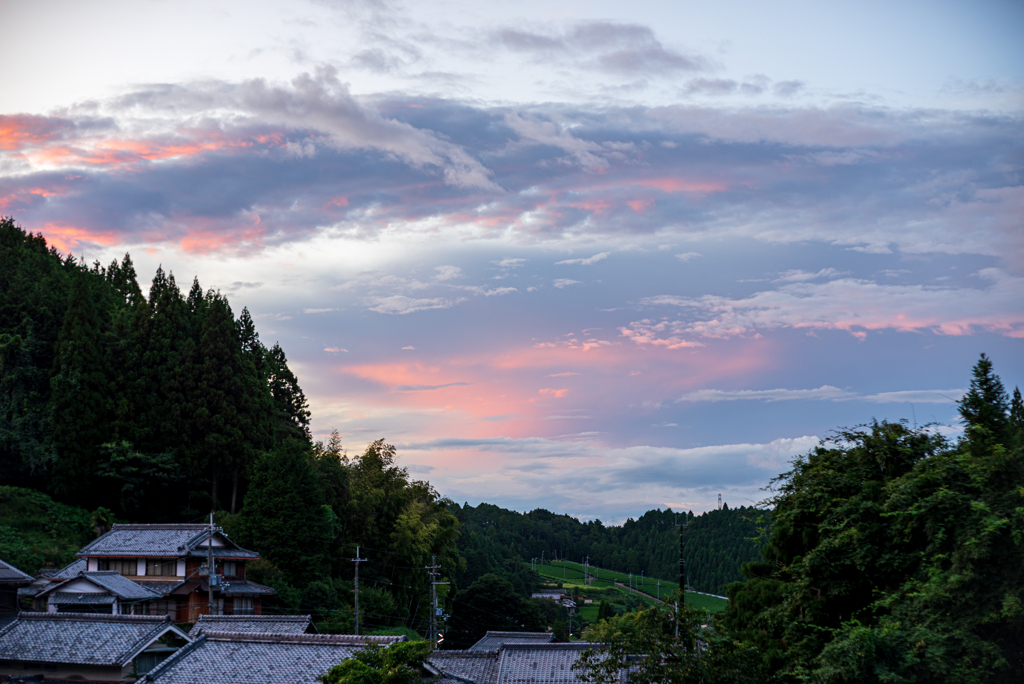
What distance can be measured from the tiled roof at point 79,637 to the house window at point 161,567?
1511cm

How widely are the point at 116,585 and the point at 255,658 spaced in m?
18.1

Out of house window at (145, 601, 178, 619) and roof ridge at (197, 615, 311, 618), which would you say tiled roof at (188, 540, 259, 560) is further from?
roof ridge at (197, 615, 311, 618)

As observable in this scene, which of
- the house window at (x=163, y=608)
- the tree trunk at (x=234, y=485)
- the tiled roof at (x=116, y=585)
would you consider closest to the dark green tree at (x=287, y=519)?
the tree trunk at (x=234, y=485)

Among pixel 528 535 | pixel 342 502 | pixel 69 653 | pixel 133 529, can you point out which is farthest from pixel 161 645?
pixel 528 535

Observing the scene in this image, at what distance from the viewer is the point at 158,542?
43.2m

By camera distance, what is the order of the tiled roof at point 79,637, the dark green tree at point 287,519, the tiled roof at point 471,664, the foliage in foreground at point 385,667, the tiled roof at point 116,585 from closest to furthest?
the foliage in foreground at point 385,667 → the tiled roof at point 79,637 → the tiled roof at point 471,664 → the tiled roof at point 116,585 → the dark green tree at point 287,519

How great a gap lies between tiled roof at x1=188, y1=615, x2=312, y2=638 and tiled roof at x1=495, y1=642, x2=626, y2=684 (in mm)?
8174

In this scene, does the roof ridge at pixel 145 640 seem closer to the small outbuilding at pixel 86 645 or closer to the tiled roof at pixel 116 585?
the small outbuilding at pixel 86 645

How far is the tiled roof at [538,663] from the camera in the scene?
28156mm

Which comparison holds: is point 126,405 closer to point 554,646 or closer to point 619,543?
point 554,646

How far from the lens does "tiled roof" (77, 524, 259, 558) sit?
42.3 meters

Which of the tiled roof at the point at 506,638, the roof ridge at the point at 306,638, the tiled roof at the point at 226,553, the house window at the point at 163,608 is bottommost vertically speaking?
the tiled roof at the point at 506,638

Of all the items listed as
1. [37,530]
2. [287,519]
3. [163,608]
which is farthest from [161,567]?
[37,530]

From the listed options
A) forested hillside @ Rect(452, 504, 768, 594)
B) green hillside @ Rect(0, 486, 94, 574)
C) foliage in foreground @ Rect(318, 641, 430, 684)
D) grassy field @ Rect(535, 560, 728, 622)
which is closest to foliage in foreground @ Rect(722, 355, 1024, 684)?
foliage in foreground @ Rect(318, 641, 430, 684)
